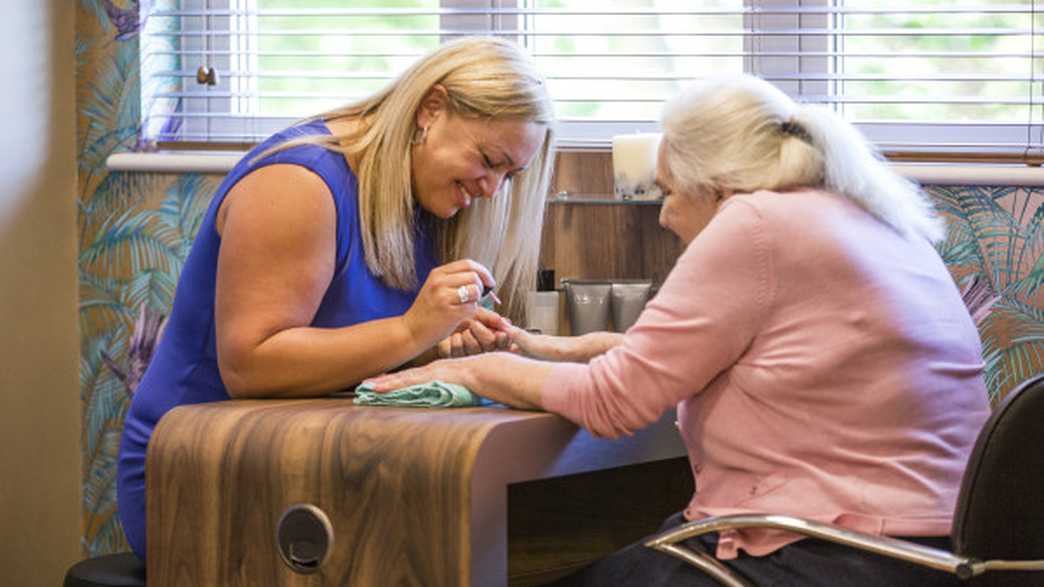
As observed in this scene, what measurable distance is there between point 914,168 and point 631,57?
2.19 ft

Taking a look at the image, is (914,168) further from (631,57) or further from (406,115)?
(406,115)

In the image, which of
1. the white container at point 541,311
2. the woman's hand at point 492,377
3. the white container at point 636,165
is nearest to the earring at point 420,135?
the woman's hand at point 492,377

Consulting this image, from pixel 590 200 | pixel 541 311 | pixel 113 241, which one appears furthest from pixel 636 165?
pixel 113 241

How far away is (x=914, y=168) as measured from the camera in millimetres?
2814

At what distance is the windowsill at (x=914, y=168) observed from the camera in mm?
2756

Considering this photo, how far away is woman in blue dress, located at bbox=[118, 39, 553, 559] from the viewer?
1944mm

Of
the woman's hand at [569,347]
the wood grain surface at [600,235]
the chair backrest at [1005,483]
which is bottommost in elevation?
the chair backrest at [1005,483]

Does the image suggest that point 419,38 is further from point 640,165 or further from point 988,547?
point 988,547

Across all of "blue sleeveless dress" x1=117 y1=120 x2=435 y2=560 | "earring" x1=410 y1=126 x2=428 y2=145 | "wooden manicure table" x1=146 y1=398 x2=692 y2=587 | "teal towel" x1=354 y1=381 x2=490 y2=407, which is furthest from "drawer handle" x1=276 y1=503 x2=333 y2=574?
"earring" x1=410 y1=126 x2=428 y2=145

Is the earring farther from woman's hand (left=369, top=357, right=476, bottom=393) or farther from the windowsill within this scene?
the windowsill

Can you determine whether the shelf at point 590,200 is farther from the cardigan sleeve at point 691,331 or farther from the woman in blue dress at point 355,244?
the cardigan sleeve at point 691,331

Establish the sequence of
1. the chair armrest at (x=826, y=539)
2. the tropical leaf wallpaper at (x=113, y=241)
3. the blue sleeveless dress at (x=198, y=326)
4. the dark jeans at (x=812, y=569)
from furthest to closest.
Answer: the tropical leaf wallpaper at (x=113, y=241) < the blue sleeveless dress at (x=198, y=326) < the dark jeans at (x=812, y=569) < the chair armrest at (x=826, y=539)

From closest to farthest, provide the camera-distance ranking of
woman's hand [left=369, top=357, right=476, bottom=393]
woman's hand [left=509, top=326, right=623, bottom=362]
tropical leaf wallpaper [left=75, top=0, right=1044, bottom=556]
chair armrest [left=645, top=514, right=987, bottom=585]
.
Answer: chair armrest [left=645, top=514, right=987, bottom=585] < woman's hand [left=369, top=357, right=476, bottom=393] < woman's hand [left=509, top=326, right=623, bottom=362] < tropical leaf wallpaper [left=75, top=0, right=1044, bottom=556]

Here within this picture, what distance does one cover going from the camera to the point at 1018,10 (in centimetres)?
285
